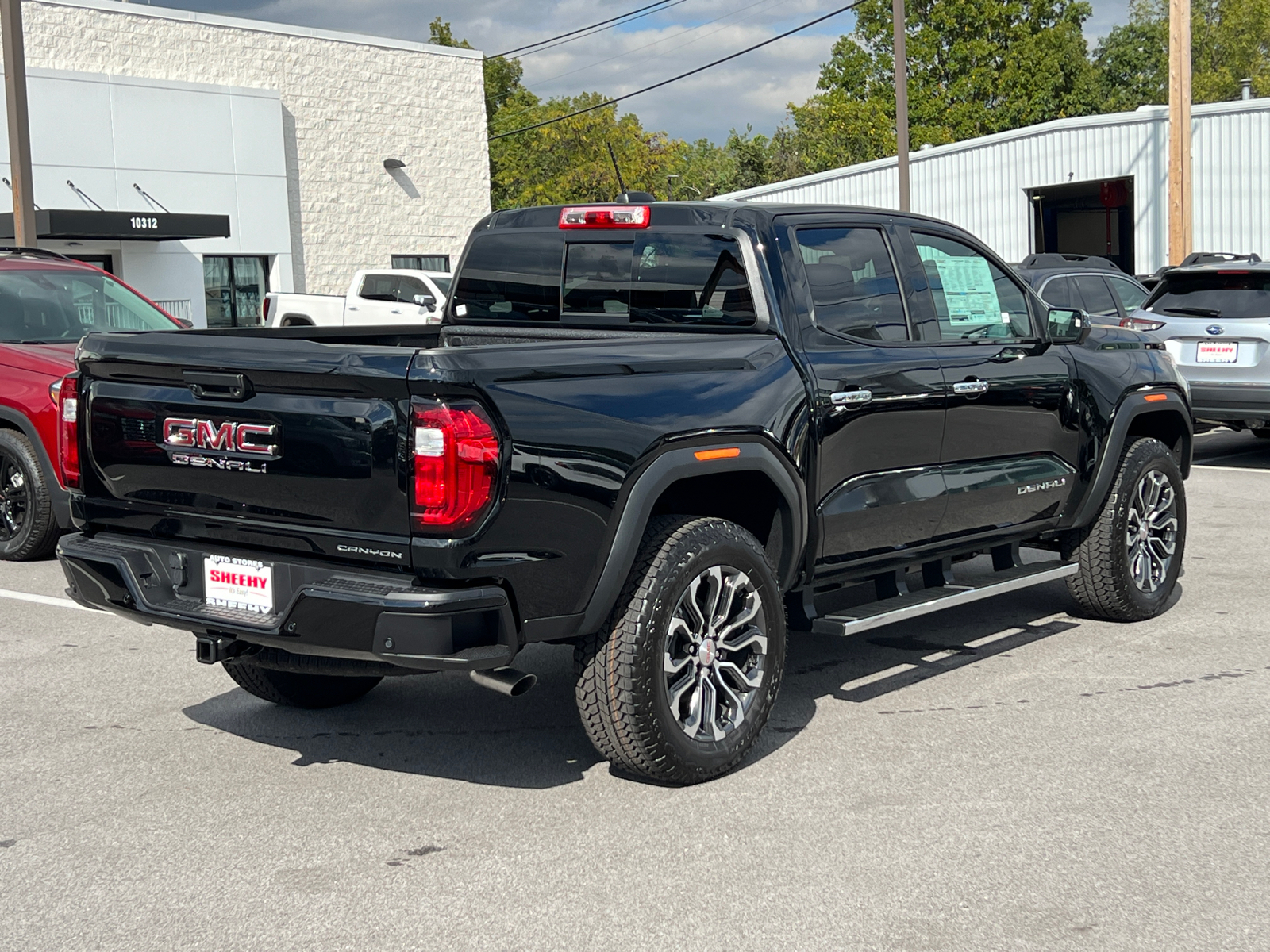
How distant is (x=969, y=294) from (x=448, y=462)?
3.11 m

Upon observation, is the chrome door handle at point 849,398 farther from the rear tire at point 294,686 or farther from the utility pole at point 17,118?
the utility pole at point 17,118

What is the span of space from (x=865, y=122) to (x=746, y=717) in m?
63.5

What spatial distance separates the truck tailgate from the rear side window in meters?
9.74

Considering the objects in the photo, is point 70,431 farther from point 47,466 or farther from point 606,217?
point 47,466

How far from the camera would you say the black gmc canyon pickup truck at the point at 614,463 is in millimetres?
4109

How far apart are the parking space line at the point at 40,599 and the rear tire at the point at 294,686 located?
8.27ft

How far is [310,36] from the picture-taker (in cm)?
2975

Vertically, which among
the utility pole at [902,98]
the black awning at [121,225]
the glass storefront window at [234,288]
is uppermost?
the utility pole at [902,98]

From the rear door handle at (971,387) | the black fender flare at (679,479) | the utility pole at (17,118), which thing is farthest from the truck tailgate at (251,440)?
the utility pole at (17,118)

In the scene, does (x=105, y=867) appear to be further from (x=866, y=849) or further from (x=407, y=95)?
(x=407, y=95)

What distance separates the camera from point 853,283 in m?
5.64

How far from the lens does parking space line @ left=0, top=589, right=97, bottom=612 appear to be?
25.6ft

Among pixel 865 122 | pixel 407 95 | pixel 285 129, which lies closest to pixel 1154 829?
pixel 285 129

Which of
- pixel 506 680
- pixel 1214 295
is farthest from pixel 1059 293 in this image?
pixel 506 680
